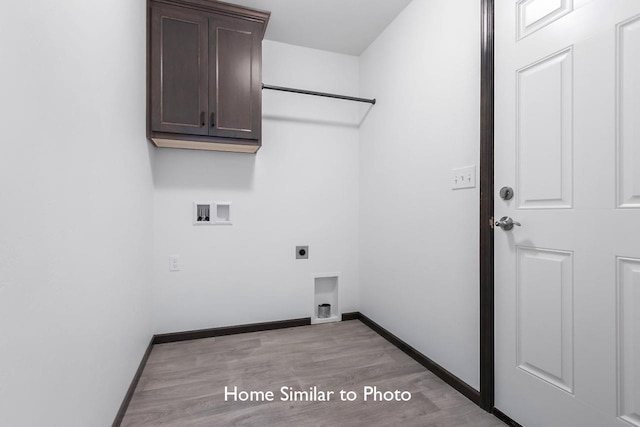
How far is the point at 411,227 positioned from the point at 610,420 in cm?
129

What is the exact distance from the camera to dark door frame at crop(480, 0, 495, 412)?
152 centimetres

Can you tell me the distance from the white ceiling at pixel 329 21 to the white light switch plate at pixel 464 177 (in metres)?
1.29

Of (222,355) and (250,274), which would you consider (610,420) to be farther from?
(250,274)

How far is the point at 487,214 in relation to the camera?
5.05 ft

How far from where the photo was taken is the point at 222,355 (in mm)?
2113

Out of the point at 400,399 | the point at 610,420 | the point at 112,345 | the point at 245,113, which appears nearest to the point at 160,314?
the point at 112,345

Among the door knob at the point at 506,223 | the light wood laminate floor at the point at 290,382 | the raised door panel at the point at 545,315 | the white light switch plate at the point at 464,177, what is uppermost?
the white light switch plate at the point at 464,177

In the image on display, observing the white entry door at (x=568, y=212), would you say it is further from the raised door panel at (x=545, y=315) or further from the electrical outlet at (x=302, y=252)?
the electrical outlet at (x=302, y=252)

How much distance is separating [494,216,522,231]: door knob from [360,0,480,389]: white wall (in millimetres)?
171

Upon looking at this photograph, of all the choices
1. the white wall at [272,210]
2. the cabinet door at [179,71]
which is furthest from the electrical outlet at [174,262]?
the cabinet door at [179,71]

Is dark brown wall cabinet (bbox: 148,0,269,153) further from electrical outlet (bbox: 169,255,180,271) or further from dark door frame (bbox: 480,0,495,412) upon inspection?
dark door frame (bbox: 480,0,495,412)

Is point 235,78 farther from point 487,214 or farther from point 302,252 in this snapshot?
point 487,214

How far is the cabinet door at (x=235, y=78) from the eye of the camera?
2148 mm

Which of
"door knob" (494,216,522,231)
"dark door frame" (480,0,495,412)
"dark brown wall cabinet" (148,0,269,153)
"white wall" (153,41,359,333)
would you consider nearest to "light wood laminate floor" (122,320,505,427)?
"dark door frame" (480,0,495,412)
